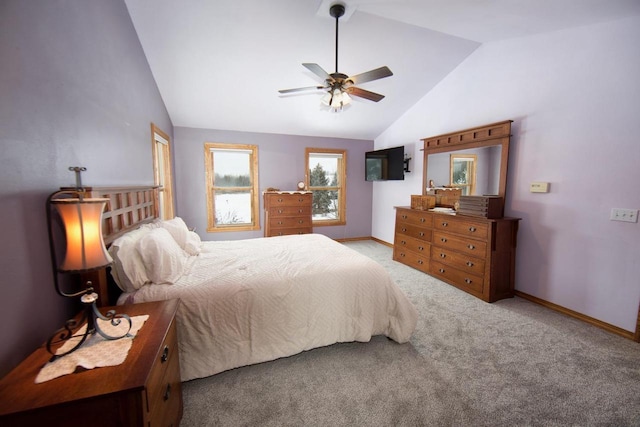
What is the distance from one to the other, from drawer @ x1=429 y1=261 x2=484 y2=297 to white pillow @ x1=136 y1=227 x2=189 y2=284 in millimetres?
3100

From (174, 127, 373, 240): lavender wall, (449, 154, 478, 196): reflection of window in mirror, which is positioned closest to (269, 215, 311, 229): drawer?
(174, 127, 373, 240): lavender wall

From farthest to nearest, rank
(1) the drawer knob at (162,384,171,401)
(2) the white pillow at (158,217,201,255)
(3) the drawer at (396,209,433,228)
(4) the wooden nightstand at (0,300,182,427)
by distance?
(3) the drawer at (396,209,433,228), (2) the white pillow at (158,217,201,255), (1) the drawer knob at (162,384,171,401), (4) the wooden nightstand at (0,300,182,427)

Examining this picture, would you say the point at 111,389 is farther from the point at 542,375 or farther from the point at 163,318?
the point at 542,375

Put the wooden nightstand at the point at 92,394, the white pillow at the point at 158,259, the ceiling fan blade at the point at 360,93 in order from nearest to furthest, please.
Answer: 1. the wooden nightstand at the point at 92,394
2. the white pillow at the point at 158,259
3. the ceiling fan blade at the point at 360,93

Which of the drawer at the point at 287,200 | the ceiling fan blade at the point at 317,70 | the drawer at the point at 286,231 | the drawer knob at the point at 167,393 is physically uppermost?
the ceiling fan blade at the point at 317,70

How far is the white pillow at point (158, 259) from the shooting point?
175cm

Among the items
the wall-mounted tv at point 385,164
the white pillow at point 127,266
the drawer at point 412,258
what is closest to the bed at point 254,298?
the white pillow at point 127,266

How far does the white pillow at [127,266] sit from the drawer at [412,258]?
3.39m

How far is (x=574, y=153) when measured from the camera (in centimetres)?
262

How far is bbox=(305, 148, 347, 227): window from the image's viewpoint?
18.5 feet

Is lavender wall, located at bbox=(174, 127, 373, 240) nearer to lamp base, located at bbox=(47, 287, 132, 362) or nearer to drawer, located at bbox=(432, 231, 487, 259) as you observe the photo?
drawer, located at bbox=(432, 231, 487, 259)

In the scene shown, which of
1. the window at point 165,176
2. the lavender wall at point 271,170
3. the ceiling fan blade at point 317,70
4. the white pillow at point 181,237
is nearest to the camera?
the ceiling fan blade at point 317,70

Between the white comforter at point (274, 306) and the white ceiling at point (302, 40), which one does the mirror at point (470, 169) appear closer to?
the white ceiling at point (302, 40)

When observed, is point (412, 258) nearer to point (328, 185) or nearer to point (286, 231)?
point (286, 231)
